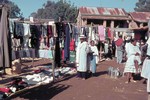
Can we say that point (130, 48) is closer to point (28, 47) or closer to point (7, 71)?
point (28, 47)

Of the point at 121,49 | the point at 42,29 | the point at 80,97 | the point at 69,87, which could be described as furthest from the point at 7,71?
the point at 121,49

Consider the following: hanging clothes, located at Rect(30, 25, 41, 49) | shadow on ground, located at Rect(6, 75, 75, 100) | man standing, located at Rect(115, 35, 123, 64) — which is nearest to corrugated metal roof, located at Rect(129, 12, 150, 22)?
man standing, located at Rect(115, 35, 123, 64)

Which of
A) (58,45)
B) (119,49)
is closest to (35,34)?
(58,45)

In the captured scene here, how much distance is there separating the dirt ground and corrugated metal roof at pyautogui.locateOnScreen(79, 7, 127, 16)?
82.6 ft

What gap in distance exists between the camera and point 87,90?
406 inches

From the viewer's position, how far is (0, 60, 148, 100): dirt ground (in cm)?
919

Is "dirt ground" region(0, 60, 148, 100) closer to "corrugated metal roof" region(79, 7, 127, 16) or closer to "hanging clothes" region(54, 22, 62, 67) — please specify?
"hanging clothes" region(54, 22, 62, 67)

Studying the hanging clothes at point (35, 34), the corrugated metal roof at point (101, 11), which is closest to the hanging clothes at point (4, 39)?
the hanging clothes at point (35, 34)

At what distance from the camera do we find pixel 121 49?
19.5 m

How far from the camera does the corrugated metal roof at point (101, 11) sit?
1469 inches

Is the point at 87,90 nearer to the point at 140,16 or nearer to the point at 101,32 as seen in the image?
the point at 101,32

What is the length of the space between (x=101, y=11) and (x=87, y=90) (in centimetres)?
2891

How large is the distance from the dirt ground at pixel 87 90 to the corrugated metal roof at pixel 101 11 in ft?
82.6

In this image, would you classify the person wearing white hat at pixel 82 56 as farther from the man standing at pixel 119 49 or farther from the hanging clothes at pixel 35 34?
the man standing at pixel 119 49
